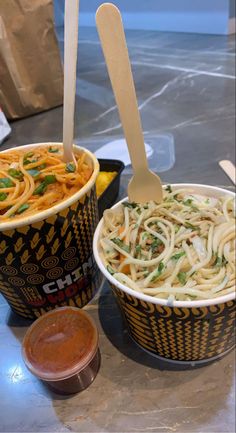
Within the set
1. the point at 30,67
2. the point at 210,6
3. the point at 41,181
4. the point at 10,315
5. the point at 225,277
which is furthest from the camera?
the point at 210,6

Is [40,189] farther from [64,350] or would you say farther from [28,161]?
[64,350]

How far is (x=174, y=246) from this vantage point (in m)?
0.55

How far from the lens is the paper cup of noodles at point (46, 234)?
0.55 m

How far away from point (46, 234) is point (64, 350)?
7.4 inches

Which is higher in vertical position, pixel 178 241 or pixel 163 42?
pixel 178 241

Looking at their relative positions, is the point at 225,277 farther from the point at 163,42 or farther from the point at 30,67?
the point at 163,42

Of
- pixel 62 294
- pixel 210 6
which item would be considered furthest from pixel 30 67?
pixel 210 6

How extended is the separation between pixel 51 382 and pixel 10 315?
23cm

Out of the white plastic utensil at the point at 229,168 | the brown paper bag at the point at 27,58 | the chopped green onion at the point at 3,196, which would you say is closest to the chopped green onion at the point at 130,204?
the chopped green onion at the point at 3,196

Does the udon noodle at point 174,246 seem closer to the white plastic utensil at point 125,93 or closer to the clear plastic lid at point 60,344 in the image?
the white plastic utensil at point 125,93

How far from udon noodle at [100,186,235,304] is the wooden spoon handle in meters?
0.10

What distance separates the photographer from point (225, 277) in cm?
50

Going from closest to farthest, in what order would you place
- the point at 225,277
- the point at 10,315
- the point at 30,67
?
the point at 225,277, the point at 10,315, the point at 30,67

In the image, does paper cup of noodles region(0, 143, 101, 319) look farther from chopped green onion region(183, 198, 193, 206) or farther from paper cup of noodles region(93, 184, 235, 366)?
chopped green onion region(183, 198, 193, 206)
